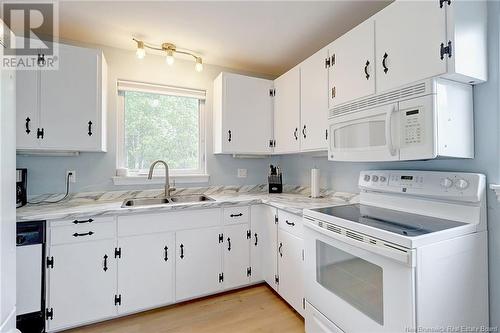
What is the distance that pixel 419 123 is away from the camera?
129 cm

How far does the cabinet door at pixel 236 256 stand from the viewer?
7.38 feet

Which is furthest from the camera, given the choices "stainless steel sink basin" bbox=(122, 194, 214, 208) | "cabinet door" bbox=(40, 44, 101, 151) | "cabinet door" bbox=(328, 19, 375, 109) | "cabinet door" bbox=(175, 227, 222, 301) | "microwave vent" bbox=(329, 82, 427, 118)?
"stainless steel sink basin" bbox=(122, 194, 214, 208)

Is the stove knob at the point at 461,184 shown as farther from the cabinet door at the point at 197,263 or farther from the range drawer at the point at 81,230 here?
the range drawer at the point at 81,230

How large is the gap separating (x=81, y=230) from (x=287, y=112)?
2104 mm

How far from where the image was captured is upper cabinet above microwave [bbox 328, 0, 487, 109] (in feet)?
3.95

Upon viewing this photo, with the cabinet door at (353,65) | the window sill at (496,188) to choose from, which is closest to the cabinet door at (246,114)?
the cabinet door at (353,65)

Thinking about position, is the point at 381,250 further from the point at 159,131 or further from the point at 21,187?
the point at 21,187

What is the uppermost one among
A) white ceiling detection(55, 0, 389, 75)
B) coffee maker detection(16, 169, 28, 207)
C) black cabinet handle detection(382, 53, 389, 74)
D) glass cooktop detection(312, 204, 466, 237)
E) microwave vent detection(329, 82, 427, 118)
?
white ceiling detection(55, 0, 389, 75)

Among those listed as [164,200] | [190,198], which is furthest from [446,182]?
[164,200]

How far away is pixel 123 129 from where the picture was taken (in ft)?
8.07

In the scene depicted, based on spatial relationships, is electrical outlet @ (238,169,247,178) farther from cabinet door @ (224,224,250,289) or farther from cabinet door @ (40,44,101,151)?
cabinet door @ (40,44,101,151)

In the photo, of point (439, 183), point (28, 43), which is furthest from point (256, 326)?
point (28, 43)

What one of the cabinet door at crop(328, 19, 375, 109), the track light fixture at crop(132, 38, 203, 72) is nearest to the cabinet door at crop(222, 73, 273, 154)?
the track light fixture at crop(132, 38, 203, 72)

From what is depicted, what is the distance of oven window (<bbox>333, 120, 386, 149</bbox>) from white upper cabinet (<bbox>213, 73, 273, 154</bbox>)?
1046 millimetres
